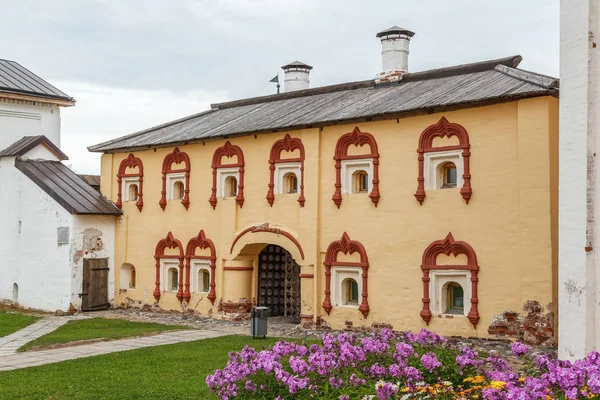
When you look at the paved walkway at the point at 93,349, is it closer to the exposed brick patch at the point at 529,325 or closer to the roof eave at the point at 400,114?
the roof eave at the point at 400,114

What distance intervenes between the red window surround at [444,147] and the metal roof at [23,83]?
39.3ft

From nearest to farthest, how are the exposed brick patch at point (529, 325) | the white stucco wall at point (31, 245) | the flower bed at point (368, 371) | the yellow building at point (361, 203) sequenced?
the flower bed at point (368, 371), the exposed brick patch at point (529, 325), the yellow building at point (361, 203), the white stucco wall at point (31, 245)

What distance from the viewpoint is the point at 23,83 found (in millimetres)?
20875

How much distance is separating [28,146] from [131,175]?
2.97 metres

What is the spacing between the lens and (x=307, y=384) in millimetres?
6254

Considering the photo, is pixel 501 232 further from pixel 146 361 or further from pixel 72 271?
pixel 72 271

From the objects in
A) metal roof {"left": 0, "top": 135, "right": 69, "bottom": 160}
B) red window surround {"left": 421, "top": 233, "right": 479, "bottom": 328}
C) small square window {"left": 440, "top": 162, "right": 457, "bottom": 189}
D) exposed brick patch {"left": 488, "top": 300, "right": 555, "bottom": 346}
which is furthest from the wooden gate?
exposed brick patch {"left": 488, "top": 300, "right": 555, "bottom": 346}

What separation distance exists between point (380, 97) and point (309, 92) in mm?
3007

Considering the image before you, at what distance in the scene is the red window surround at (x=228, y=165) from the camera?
→ 1627 cm

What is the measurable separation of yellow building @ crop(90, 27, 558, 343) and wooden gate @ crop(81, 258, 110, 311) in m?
0.45

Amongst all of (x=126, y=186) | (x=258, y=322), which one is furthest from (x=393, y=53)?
(x=126, y=186)

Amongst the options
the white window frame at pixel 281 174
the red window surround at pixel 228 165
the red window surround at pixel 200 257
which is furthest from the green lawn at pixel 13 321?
the white window frame at pixel 281 174

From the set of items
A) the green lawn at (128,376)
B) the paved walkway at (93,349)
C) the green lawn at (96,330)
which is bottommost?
the green lawn at (96,330)

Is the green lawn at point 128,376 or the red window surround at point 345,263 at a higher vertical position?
the red window surround at point 345,263
